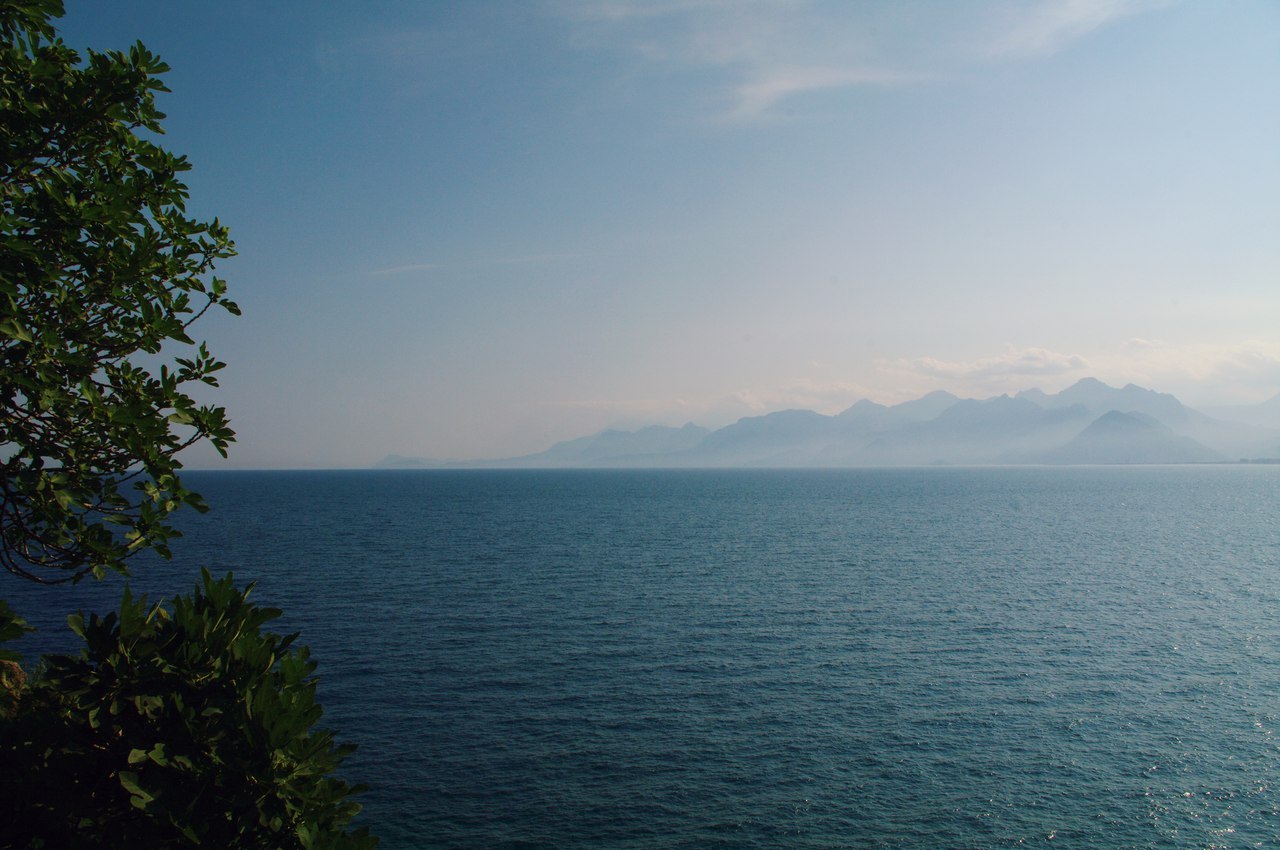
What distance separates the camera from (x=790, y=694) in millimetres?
47812

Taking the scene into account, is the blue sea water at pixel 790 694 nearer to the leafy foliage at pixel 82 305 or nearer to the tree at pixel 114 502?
the tree at pixel 114 502

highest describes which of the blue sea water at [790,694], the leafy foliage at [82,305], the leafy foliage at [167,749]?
the leafy foliage at [82,305]

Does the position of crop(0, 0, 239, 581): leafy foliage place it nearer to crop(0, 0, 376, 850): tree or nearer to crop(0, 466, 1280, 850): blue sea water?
crop(0, 0, 376, 850): tree

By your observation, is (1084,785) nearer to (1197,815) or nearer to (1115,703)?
(1197,815)

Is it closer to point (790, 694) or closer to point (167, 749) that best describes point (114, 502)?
point (167, 749)

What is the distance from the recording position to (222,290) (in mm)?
11266

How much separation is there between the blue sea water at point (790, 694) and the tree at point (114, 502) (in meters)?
24.8

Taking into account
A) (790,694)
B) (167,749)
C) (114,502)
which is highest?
(114,502)

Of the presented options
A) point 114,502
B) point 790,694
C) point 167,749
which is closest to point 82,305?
point 114,502

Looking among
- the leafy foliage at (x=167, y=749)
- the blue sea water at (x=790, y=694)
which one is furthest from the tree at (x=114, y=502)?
the blue sea water at (x=790, y=694)

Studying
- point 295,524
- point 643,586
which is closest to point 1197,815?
point 643,586

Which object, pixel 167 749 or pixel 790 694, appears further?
pixel 790 694

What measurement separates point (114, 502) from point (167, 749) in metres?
3.87

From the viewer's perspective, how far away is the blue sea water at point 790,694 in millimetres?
34000
